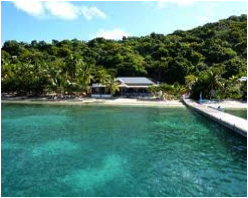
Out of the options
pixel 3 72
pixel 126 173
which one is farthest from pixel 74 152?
pixel 3 72

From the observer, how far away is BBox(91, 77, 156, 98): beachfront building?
4372 centimetres

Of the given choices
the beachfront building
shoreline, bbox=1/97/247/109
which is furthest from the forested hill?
the beachfront building

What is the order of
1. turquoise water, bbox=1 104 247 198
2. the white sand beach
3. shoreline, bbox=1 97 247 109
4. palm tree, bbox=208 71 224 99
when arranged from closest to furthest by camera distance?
turquoise water, bbox=1 104 247 198, the white sand beach, shoreline, bbox=1 97 247 109, palm tree, bbox=208 71 224 99

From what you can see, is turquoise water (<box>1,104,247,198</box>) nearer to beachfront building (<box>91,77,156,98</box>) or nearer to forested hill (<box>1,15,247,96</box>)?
forested hill (<box>1,15,247,96</box>)

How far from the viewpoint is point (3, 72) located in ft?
138

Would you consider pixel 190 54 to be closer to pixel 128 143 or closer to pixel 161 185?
pixel 128 143

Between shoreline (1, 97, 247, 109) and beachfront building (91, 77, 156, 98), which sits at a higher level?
beachfront building (91, 77, 156, 98)

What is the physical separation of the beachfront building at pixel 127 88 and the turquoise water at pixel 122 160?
21.0m

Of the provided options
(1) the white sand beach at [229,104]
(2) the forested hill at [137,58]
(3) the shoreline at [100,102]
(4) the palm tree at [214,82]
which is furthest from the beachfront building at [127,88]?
(1) the white sand beach at [229,104]

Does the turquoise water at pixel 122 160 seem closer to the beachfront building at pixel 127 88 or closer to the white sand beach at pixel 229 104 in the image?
the white sand beach at pixel 229 104

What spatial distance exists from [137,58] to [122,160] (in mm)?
45692

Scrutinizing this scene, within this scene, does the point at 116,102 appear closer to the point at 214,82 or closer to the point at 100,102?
the point at 100,102

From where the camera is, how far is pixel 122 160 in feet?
42.5

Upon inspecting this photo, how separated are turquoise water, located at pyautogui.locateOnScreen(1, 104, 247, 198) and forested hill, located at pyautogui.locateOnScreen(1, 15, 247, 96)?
19862mm
